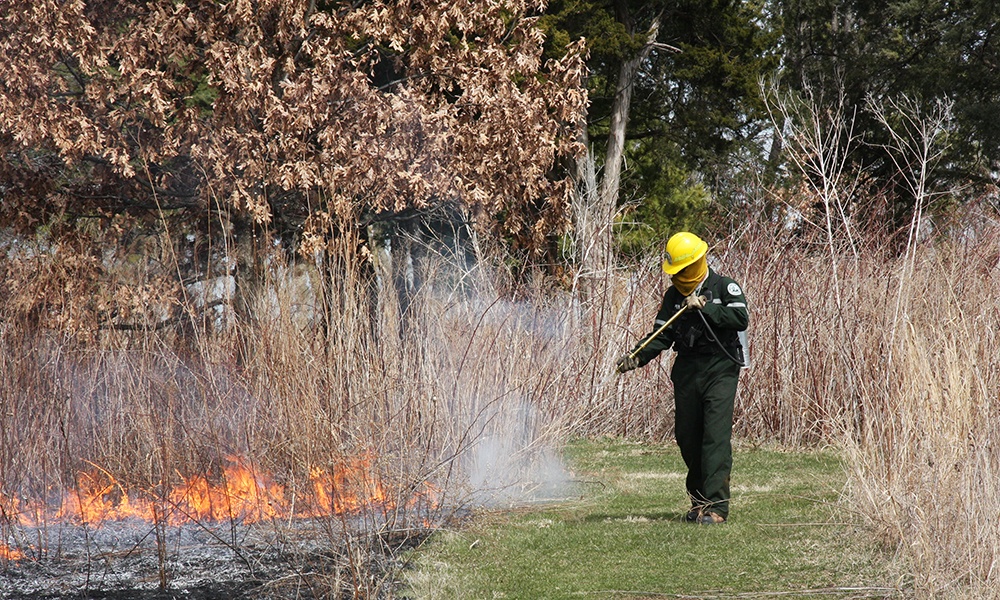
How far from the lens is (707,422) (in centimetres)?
686

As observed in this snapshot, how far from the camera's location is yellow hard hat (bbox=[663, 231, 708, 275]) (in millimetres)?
6730

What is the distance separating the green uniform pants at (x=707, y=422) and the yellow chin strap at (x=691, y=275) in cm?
45

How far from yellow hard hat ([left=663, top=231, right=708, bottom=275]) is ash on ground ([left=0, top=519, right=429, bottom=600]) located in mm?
2288

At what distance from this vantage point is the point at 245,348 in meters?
6.69

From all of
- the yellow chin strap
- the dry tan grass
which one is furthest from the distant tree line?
the yellow chin strap

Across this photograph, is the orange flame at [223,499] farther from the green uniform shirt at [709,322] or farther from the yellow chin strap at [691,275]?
the yellow chin strap at [691,275]

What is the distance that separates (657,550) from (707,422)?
907 mm

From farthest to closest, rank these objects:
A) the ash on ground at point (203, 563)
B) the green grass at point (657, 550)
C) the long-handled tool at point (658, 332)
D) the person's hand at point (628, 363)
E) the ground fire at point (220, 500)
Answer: the person's hand at point (628, 363), the long-handled tool at point (658, 332), the ground fire at point (220, 500), the ash on ground at point (203, 563), the green grass at point (657, 550)

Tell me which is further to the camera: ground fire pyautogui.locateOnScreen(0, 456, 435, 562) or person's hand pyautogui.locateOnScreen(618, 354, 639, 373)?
person's hand pyautogui.locateOnScreen(618, 354, 639, 373)

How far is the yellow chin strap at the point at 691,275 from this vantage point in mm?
6828

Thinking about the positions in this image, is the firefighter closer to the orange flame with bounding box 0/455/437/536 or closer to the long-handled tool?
the long-handled tool

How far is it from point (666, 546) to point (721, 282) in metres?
1.65

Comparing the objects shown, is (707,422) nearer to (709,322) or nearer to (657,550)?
(709,322)

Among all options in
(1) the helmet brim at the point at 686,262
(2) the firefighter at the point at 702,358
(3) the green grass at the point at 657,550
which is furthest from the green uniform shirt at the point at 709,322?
(3) the green grass at the point at 657,550
